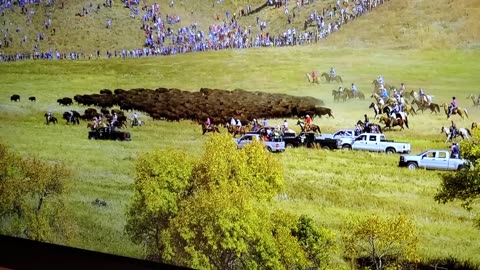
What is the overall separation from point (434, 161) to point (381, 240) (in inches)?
15.9

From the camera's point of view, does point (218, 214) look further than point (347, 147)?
Yes

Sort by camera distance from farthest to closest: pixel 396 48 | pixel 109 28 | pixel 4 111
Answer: pixel 4 111, pixel 109 28, pixel 396 48

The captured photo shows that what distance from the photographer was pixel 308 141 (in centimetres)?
337

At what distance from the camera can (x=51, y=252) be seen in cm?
411

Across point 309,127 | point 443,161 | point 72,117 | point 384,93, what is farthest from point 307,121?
point 72,117

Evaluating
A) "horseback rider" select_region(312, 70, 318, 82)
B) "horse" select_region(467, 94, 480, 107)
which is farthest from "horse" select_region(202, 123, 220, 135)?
"horse" select_region(467, 94, 480, 107)

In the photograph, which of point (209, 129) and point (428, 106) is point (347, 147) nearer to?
point (428, 106)

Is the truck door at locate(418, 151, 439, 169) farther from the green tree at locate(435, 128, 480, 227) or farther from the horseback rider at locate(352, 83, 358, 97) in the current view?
the horseback rider at locate(352, 83, 358, 97)

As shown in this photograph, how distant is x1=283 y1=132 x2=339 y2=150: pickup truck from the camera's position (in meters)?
3.30

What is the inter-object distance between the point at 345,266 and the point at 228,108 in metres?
0.93

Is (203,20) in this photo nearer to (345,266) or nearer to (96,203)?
(96,203)

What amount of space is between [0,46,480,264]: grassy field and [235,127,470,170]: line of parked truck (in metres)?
0.03

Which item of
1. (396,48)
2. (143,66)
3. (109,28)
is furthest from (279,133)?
(109,28)

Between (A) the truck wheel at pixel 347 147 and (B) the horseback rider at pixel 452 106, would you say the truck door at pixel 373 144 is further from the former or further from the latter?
(B) the horseback rider at pixel 452 106
